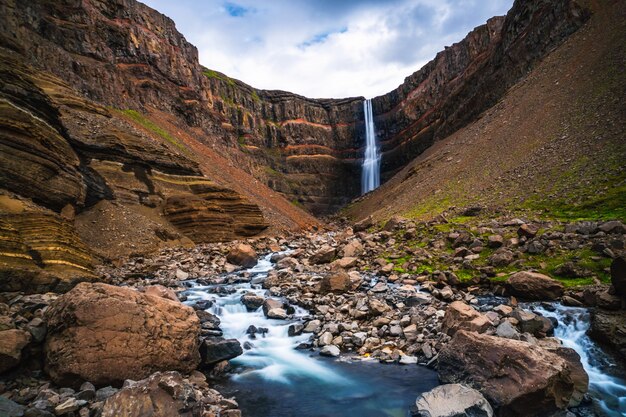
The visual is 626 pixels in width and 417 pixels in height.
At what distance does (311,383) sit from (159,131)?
44438mm

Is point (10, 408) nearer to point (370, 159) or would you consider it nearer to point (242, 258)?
point (242, 258)

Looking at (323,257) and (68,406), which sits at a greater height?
(323,257)

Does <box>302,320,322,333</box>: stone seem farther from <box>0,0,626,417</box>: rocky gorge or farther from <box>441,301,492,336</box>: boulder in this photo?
<box>441,301,492,336</box>: boulder

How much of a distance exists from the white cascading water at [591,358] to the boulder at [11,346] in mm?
11581

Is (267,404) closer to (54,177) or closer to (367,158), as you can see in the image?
(54,177)

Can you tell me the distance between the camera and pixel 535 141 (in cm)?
3134

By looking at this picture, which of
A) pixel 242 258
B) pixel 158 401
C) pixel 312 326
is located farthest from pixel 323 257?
pixel 158 401

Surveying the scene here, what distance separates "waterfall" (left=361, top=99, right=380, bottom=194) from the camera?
91.7 metres

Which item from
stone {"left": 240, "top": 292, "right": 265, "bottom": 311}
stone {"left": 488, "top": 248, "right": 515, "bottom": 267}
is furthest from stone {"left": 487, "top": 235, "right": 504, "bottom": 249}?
stone {"left": 240, "top": 292, "right": 265, "bottom": 311}

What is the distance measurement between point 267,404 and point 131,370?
3.05 metres

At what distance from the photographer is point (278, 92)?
10369cm

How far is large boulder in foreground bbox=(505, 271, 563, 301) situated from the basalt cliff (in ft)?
52.2

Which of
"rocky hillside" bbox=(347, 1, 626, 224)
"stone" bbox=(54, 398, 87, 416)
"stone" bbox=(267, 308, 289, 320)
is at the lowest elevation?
"stone" bbox=(54, 398, 87, 416)

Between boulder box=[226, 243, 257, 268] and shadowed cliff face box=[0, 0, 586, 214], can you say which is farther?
shadowed cliff face box=[0, 0, 586, 214]
